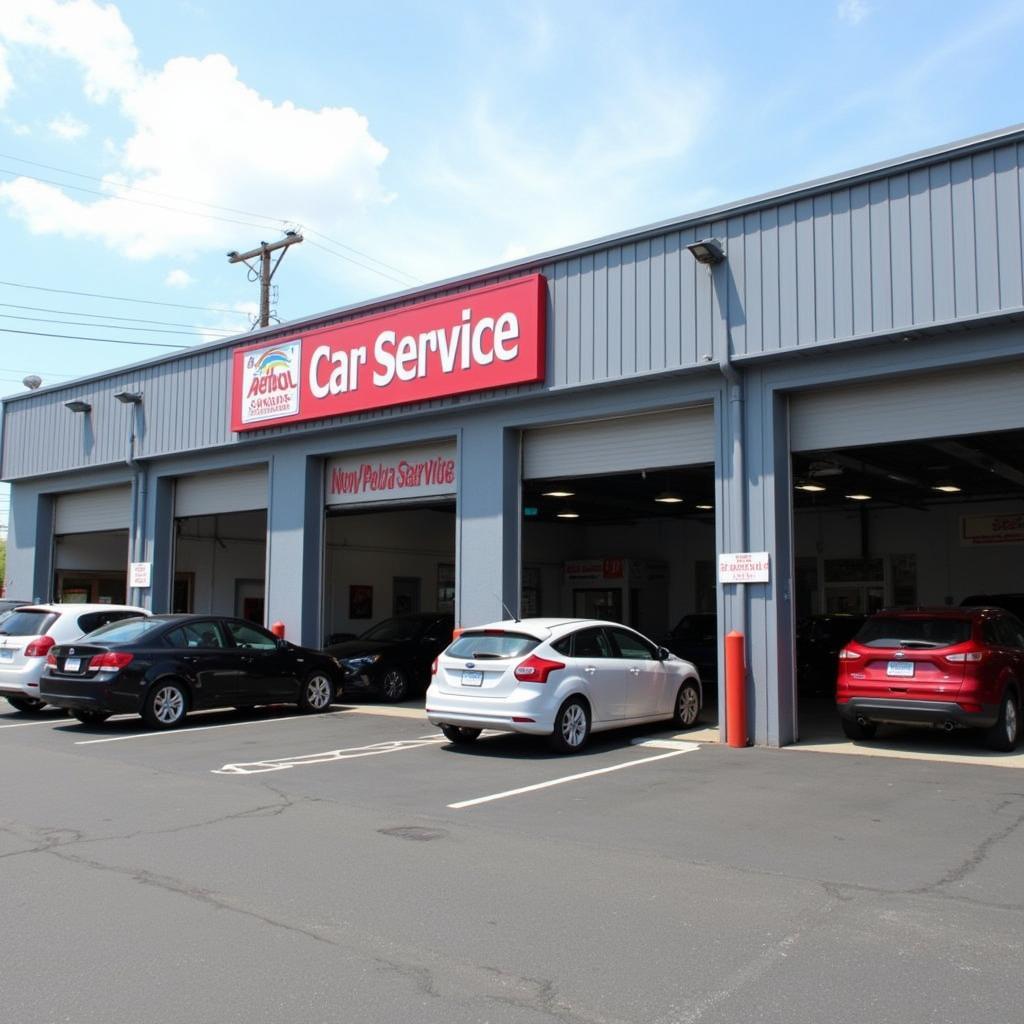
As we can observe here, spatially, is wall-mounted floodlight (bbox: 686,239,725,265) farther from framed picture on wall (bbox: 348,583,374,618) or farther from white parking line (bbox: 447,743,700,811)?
framed picture on wall (bbox: 348,583,374,618)

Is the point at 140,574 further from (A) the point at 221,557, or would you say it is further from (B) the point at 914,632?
(B) the point at 914,632

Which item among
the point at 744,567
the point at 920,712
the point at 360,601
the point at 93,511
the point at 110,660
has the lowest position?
the point at 920,712

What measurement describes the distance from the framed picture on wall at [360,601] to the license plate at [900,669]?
18.0 meters

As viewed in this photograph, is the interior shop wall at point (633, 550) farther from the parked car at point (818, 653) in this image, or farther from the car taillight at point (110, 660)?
the car taillight at point (110, 660)

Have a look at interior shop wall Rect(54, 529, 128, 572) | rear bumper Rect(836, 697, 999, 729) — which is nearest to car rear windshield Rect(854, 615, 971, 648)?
rear bumper Rect(836, 697, 999, 729)

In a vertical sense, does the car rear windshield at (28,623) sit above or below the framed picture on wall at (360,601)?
below

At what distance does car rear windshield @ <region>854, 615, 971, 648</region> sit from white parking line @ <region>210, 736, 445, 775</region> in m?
5.37

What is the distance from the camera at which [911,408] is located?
12344 millimetres

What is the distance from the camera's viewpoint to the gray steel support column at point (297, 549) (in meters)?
18.7

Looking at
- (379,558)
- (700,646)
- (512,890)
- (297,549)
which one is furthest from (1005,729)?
(379,558)

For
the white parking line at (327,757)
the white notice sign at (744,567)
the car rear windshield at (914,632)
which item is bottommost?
the white parking line at (327,757)

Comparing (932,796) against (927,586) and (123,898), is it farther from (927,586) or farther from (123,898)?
(927,586)

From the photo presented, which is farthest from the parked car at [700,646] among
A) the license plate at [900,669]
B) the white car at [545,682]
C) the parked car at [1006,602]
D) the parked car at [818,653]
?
the license plate at [900,669]

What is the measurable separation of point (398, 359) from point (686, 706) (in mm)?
7311
